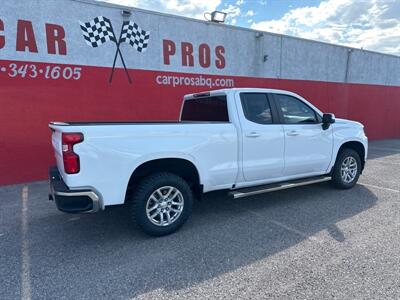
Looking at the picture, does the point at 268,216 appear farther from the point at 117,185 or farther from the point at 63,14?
the point at 63,14

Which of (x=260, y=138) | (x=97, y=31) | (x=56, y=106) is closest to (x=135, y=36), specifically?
(x=97, y=31)

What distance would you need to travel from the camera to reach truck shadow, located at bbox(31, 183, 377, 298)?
9.25ft

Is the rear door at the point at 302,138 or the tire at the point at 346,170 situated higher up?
the rear door at the point at 302,138

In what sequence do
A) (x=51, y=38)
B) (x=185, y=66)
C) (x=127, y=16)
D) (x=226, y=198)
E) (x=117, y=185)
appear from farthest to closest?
(x=185, y=66), (x=127, y=16), (x=51, y=38), (x=226, y=198), (x=117, y=185)

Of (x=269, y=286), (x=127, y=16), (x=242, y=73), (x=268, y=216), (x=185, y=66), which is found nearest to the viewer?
(x=269, y=286)

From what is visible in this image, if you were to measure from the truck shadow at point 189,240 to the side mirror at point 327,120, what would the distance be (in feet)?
4.22

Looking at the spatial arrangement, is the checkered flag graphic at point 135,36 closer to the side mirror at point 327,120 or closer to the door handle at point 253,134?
the door handle at point 253,134

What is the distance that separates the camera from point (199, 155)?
378 cm

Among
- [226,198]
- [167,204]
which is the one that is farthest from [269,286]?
[226,198]

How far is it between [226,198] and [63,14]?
18.1ft

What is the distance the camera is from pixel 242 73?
939 centimetres

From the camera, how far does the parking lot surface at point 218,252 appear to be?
2633 mm

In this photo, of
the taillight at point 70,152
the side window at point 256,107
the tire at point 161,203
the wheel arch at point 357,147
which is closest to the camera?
the taillight at point 70,152

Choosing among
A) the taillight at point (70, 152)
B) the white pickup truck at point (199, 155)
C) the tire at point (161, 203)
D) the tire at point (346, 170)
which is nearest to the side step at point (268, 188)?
the white pickup truck at point (199, 155)
